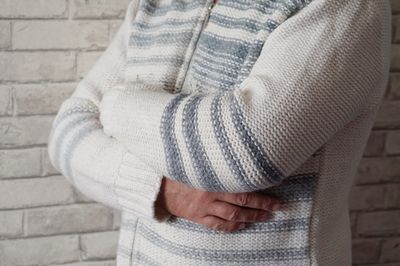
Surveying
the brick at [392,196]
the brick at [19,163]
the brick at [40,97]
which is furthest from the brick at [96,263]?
the brick at [392,196]

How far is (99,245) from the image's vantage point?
1.29 metres

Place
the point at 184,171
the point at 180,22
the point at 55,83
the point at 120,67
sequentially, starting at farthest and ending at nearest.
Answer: the point at 55,83
the point at 120,67
the point at 180,22
the point at 184,171

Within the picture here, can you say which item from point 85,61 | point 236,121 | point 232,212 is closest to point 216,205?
point 232,212

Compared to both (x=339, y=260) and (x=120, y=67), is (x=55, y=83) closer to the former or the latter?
(x=120, y=67)

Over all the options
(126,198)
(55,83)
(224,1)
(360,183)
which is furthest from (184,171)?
(360,183)

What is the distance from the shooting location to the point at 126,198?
0.82 metres

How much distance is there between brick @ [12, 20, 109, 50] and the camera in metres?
1.12

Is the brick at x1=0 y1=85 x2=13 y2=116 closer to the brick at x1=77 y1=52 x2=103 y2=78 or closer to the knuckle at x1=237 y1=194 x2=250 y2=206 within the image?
the brick at x1=77 y1=52 x2=103 y2=78

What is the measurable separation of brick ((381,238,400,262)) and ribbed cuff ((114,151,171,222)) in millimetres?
860

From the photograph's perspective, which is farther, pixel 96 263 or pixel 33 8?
pixel 96 263

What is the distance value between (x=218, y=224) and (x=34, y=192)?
0.61 metres

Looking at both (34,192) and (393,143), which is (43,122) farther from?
(393,143)

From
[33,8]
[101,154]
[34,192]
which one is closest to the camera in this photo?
[101,154]

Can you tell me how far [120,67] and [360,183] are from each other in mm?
719
